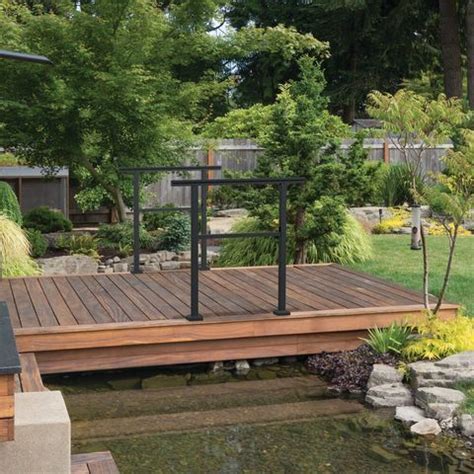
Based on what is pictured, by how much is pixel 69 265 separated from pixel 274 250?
242 centimetres

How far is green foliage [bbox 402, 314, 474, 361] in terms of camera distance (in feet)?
19.8

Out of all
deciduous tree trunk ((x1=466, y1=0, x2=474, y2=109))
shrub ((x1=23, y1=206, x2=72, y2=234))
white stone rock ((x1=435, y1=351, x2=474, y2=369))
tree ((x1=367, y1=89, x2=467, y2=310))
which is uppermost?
deciduous tree trunk ((x1=466, y1=0, x2=474, y2=109))

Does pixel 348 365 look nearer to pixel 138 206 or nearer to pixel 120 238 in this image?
pixel 138 206

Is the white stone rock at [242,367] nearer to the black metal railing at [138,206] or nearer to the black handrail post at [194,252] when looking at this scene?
the black handrail post at [194,252]

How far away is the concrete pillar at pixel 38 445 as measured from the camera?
3162 millimetres

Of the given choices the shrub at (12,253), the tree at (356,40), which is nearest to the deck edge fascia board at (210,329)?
the shrub at (12,253)

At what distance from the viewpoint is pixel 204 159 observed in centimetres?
1653

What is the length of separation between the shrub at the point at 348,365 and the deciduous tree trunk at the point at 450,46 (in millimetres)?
14500

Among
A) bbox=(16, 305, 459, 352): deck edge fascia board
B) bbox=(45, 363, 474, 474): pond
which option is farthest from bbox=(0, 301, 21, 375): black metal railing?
bbox=(16, 305, 459, 352): deck edge fascia board

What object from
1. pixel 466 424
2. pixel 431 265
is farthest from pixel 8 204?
pixel 466 424

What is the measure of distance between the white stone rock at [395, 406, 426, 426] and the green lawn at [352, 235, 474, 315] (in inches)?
77.7

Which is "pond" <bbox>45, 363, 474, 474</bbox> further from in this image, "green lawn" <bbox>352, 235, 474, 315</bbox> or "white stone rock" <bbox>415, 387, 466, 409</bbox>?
"green lawn" <bbox>352, 235, 474, 315</bbox>

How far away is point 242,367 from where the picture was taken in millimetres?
6512

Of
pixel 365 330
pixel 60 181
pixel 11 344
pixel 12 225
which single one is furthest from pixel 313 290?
pixel 60 181
